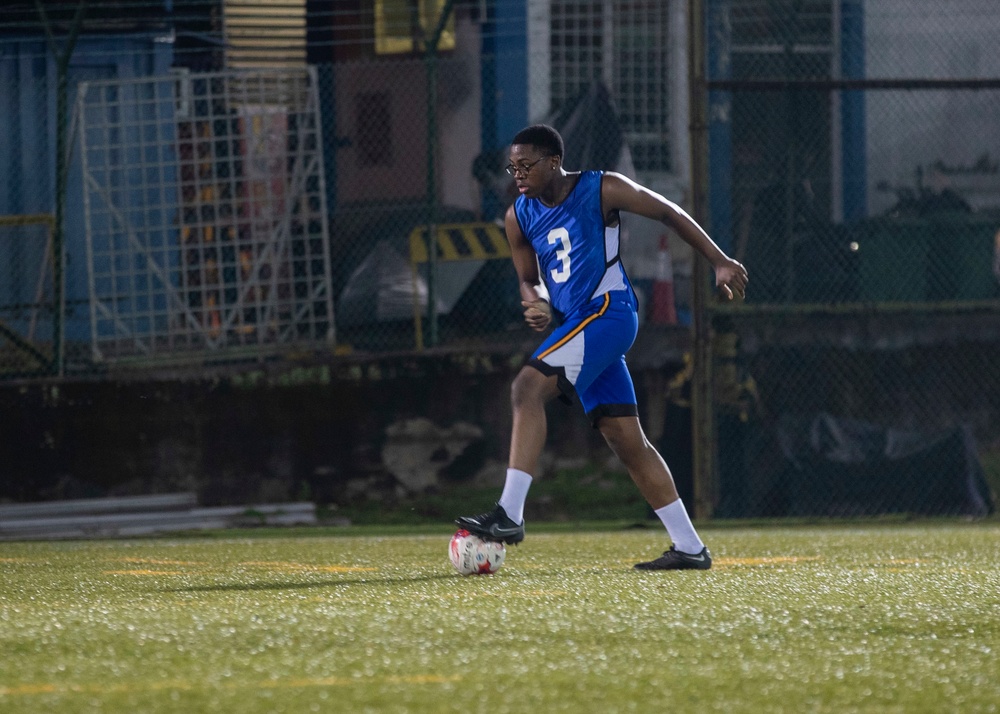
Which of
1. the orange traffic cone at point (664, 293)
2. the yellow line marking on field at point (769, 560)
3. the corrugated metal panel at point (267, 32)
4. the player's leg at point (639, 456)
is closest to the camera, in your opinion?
the player's leg at point (639, 456)

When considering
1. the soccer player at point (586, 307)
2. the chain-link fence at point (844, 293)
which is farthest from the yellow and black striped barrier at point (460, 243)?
the soccer player at point (586, 307)

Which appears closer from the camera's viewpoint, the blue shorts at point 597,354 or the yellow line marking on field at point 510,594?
the yellow line marking on field at point 510,594

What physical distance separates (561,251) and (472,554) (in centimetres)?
118

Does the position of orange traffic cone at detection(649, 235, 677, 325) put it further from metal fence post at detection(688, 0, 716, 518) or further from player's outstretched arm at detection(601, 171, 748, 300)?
player's outstretched arm at detection(601, 171, 748, 300)

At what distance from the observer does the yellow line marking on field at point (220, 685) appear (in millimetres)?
2994

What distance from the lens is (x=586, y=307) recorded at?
571cm

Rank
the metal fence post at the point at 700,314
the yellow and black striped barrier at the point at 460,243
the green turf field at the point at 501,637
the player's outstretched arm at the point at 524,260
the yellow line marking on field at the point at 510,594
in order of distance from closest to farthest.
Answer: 1. the green turf field at the point at 501,637
2. the yellow line marking on field at the point at 510,594
3. the player's outstretched arm at the point at 524,260
4. the metal fence post at the point at 700,314
5. the yellow and black striped barrier at the point at 460,243

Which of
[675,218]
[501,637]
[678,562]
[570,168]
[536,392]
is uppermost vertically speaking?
[570,168]

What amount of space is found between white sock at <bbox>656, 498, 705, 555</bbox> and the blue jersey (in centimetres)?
80

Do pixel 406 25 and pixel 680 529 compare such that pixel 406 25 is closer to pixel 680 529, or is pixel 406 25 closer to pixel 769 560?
pixel 769 560

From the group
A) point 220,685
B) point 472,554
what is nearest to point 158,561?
point 472,554

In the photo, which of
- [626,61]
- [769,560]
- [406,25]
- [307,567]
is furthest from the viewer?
[406,25]

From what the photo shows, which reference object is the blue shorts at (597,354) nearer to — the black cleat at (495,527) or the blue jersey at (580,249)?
the blue jersey at (580,249)

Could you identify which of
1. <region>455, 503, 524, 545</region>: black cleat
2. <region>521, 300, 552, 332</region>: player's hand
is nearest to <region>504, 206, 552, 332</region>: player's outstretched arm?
<region>521, 300, 552, 332</region>: player's hand
